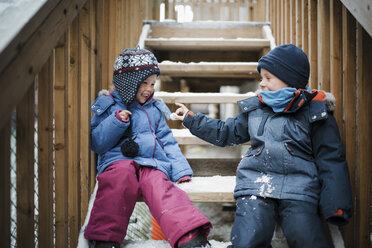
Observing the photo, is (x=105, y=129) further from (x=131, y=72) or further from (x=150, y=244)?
(x=150, y=244)

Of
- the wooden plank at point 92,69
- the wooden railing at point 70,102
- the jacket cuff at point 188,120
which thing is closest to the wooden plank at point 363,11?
the wooden railing at point 70,102

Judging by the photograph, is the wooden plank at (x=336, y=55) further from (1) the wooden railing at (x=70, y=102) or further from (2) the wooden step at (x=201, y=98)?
(2) the wooden step at (x=201, y=98)

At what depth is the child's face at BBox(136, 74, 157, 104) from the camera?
163 cm

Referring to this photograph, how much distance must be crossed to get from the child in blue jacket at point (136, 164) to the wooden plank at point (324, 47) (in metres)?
0.86

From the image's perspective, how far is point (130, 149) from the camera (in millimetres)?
1481

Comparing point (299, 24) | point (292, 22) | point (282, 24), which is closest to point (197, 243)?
point (299, 24)

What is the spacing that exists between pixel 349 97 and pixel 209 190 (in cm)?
77

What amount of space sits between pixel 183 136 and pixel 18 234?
105cm

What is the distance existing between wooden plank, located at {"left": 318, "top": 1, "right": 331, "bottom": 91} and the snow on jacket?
0.31 metres

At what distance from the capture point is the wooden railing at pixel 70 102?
0.86 metres

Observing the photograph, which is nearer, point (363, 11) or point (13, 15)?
point (13, 15)

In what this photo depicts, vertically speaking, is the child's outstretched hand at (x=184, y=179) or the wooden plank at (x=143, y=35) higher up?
the wooden plank at (x=143, y=35)

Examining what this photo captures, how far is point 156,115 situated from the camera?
1695 millimetres

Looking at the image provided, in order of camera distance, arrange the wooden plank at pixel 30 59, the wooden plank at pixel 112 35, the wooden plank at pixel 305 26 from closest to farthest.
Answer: the wooden plank at pixel 30 59 → the wooden plank at pixel 112 35 → the wooden plank at pixel 305 26
